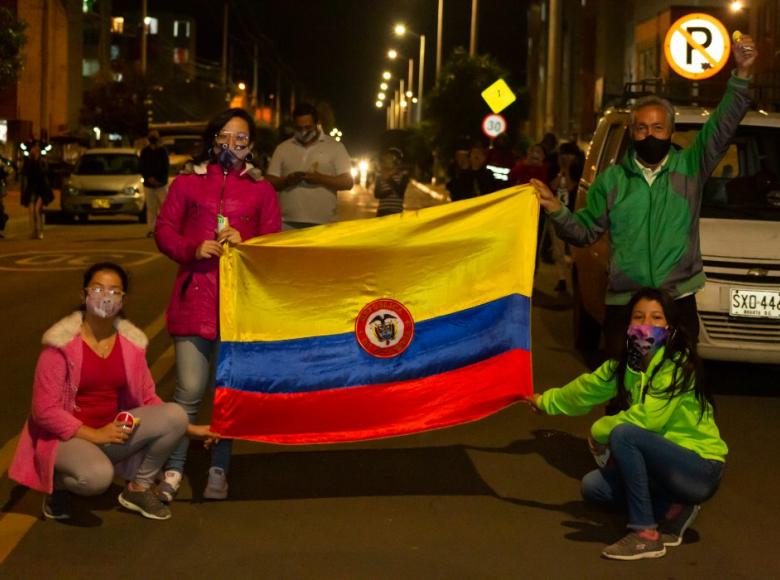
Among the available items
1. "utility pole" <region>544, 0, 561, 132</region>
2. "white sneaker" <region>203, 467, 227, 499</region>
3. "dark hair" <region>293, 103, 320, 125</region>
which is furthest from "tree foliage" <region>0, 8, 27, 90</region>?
"white sneaker" <region>203, 467, 227, 499</region>

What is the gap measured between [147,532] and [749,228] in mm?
5254

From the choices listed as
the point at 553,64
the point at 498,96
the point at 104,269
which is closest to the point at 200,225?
the point at 104,269

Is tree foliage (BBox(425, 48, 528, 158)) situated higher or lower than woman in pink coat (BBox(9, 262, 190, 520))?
higher

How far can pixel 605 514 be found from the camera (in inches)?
264

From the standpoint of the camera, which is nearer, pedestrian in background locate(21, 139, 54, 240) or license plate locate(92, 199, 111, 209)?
pedestrian in background locate(21, 139, 54, 240)

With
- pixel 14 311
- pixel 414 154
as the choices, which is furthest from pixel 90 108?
pixel 14 311

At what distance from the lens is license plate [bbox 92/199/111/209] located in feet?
102

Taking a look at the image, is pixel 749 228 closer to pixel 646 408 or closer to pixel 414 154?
pixel 646 408

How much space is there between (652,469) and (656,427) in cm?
17

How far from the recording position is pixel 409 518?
6.60 meters

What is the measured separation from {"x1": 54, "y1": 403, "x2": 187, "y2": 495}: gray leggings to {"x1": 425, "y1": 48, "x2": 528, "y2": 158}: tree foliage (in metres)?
48.3

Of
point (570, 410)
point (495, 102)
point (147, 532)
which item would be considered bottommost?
point (147, 532)

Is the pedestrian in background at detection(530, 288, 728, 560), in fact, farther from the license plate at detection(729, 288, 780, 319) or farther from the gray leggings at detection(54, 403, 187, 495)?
the license plate at detection(729, 288, 780, 319)

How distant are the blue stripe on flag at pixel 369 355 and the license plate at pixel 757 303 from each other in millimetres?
3107
